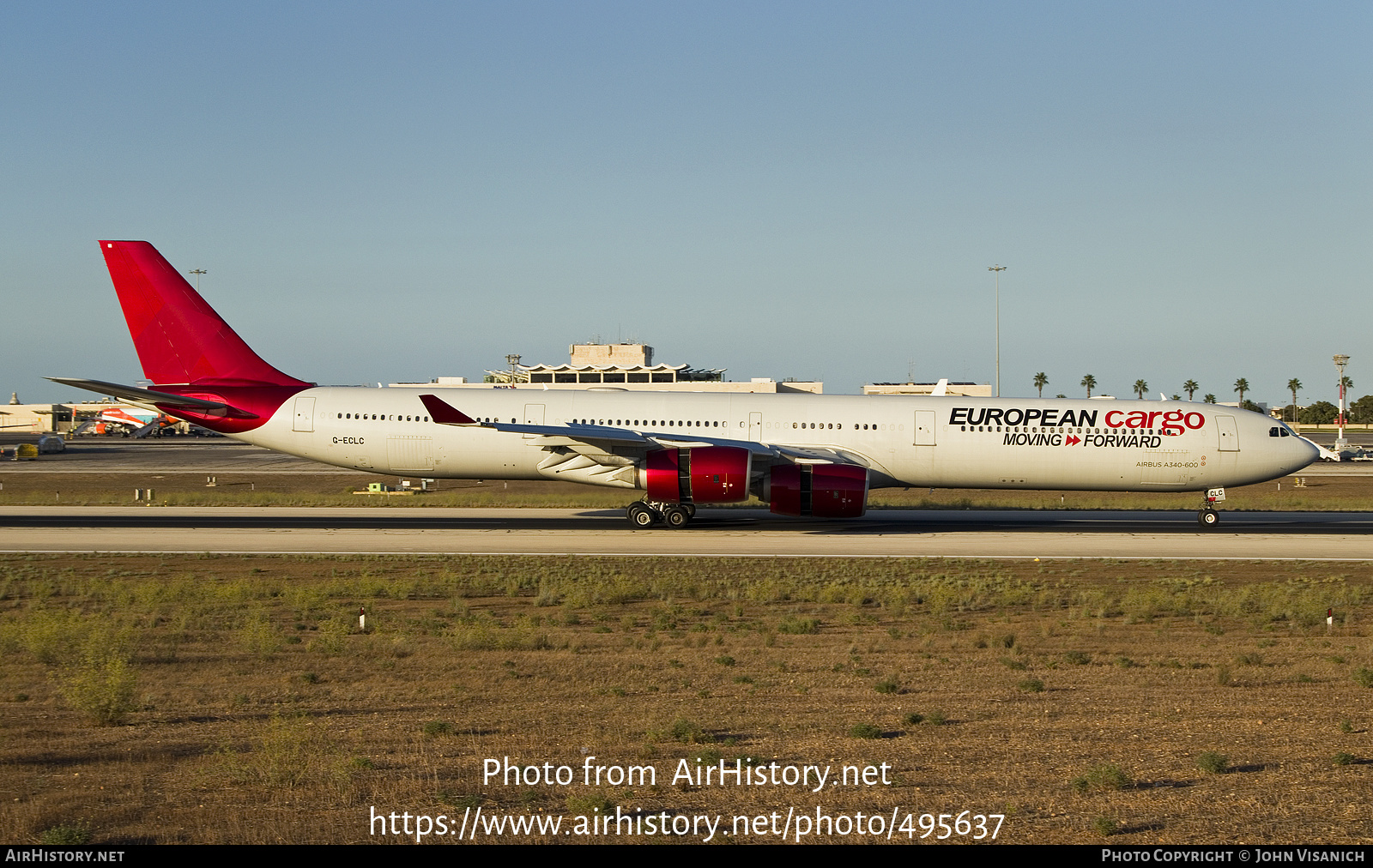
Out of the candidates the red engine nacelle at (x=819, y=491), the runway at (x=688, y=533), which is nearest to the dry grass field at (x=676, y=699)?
the runway at (x=688, y=533)

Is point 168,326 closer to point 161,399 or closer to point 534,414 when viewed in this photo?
point 161,399

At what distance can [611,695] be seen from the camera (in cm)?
1152

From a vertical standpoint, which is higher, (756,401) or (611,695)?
(756,401)

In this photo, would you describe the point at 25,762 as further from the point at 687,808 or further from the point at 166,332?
the point at 166,332

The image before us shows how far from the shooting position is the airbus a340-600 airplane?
30.2 metres

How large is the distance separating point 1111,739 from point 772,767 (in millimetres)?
3394

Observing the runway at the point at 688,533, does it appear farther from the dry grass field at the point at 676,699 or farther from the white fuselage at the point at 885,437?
the dry grass field at the point at 676,699

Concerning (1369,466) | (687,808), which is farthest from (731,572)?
(1369,466)

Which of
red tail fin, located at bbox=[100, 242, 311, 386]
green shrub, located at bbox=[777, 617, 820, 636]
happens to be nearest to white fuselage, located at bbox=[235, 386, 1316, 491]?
red tail fin, located at bbox=[100, 242, 311, 386]

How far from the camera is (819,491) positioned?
91.6 feet

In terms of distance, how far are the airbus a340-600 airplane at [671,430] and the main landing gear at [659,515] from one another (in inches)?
2.1

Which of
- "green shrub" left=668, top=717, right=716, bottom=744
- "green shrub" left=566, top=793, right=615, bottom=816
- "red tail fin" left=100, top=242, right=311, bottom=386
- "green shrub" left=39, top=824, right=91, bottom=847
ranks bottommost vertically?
"green shrub" left=668, top=717, right=716, bottom=744

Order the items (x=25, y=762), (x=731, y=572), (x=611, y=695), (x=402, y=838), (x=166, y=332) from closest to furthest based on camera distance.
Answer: (x=402, y=838)
(x=25, y=762)
(x=611, y=695)
(x=731, y=572)
(x=166, y=332)

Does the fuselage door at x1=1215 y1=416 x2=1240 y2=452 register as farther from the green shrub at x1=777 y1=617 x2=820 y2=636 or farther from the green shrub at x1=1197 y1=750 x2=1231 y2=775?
the green shrub at x1=1197 y1=750 x2=1231 y2=775
